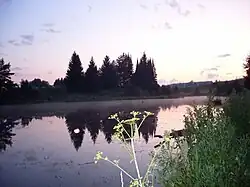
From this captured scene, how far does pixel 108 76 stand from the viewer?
1823 centimetres

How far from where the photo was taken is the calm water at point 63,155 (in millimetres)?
5285

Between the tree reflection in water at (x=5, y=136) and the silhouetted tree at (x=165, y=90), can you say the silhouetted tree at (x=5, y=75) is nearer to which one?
the tree reflection in water at (x=5, y=136)

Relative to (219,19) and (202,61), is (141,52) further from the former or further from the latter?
(219,19)

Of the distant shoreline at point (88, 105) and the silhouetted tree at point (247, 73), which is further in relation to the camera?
the distant shoreline at point (88, 105)

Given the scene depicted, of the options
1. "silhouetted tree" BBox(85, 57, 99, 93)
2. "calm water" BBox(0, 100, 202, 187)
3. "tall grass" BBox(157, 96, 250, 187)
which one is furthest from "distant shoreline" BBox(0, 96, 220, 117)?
"tall grass" BBox(157, 96, 250, 187)

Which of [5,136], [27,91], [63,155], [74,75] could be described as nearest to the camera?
[63,155]

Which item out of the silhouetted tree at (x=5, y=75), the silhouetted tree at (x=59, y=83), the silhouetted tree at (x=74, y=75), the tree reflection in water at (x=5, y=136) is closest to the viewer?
the tree reflection in water at (x=5, y=136)

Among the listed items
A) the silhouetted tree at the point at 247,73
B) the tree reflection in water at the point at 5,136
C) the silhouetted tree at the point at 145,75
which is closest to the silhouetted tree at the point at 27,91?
the tree reflection in water at the point at 5,136

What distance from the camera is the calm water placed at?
5.29 metres

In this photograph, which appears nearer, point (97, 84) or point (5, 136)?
point (5, 136)

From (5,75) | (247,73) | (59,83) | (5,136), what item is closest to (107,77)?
(59,83)

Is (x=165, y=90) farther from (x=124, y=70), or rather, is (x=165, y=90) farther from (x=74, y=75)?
(x=74, y=75)

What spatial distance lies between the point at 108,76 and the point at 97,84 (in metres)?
0.64

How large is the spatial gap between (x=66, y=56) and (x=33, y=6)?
14.2ft
